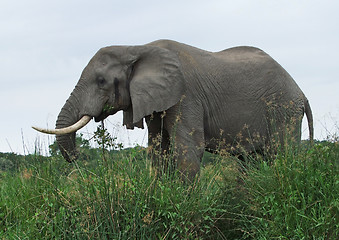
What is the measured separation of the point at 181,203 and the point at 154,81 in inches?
82.1

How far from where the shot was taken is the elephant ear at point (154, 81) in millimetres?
6215

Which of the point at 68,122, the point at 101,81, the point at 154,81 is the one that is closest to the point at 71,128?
the point at 68,122

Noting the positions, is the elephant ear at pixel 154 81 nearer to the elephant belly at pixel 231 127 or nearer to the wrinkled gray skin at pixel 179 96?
the wrinkled gray skin at pixel 179 96

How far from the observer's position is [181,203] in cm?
474

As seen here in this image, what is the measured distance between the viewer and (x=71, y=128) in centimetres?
622

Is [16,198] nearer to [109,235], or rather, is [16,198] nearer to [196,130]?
[109,235]

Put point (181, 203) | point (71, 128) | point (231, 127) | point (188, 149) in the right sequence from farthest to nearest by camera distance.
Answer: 1. point (231, 127)
2. point (71, 128)
3. point (188, 149)
4. point (181, 203)

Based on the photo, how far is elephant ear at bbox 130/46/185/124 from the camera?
6.21m

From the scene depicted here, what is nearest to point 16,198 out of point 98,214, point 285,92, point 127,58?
point 98,214

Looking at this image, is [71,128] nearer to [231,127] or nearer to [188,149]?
[188,149]

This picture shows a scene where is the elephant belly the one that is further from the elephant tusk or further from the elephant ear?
the elephant tusk

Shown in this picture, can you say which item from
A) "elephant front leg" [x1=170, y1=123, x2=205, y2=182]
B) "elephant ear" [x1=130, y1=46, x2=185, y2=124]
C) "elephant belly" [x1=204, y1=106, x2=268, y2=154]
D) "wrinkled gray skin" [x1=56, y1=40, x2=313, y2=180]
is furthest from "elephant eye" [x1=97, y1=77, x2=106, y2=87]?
"elephant belly" [x1=204, y1=106, x2=268, y2=154]

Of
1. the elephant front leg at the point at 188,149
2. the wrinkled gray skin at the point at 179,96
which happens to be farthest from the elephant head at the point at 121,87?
the elephant front leg at the point at 188,149

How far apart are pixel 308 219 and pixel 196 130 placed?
196 cm
